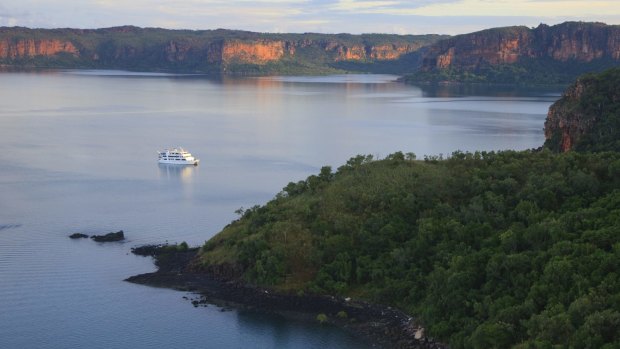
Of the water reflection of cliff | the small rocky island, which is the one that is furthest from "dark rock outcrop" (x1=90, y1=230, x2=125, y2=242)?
the water reflection of cliff

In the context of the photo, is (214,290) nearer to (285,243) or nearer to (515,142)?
(285,243)

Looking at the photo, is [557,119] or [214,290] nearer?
[214,290]

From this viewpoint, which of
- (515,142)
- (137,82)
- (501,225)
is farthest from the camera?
(137,82)

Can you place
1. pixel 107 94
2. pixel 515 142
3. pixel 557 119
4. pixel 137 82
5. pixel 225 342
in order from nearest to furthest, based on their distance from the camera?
pixel 225 342, pixel 557 119, pixel 515 142, pixel 107 94, pixel 137 82

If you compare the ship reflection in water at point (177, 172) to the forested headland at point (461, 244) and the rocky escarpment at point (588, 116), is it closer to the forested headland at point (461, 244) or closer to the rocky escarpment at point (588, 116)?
the forested headland at point (461, 244)

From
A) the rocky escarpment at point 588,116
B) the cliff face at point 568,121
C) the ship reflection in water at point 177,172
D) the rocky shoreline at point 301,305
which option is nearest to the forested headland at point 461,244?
the rocky shoreline at point 301,305

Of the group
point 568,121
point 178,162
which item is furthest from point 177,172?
point 568,121

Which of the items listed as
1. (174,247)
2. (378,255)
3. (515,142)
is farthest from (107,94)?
(378,255)

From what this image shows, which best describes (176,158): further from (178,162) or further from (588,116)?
(588,116)
